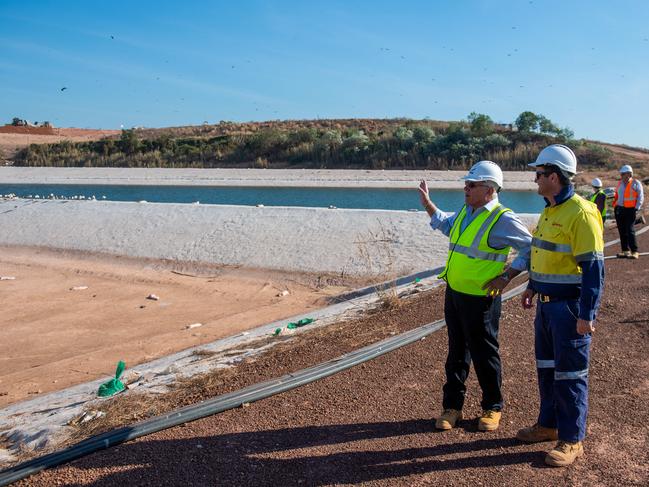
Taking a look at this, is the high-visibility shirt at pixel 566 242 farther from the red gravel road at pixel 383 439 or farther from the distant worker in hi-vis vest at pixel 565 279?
the red gravel road at pixel 383 439

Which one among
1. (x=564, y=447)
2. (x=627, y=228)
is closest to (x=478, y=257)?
(x=564, y=447)

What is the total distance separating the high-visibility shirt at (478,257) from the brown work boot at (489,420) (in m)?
1.01

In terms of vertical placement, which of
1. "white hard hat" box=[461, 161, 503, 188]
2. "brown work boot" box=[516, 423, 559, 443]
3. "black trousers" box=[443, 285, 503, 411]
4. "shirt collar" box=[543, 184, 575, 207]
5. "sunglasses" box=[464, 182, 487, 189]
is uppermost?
"white hard hat" box=[461, 161, 503, 188]

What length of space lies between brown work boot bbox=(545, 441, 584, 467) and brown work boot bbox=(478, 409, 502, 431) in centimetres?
58

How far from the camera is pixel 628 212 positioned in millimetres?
13320

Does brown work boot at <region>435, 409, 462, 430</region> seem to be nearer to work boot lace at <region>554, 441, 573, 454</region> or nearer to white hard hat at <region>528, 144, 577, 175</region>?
work boot lace at <region>554, 441, 573, 454</region>

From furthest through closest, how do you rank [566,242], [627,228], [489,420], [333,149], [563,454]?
1. [333,149]
2. [627,228]
3. [489,420]
4. [563,454]
5. [566,242]

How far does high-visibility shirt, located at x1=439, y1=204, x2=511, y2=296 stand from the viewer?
4738 millimetres

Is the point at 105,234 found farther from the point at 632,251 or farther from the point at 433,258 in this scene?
the point at 632,251

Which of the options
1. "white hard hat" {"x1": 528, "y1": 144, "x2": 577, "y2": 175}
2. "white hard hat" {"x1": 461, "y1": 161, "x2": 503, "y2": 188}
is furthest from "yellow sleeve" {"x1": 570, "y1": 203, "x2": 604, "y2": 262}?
"white hard hat" {"x1": 461, "y1": 161, "x2": 503, "y2": 188}

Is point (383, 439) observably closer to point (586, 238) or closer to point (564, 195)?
point (586, 238)

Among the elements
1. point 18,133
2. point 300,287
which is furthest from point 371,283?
point 18,133

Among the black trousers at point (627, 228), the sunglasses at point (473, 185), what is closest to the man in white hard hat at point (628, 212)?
the black trousers at point (627, 228)

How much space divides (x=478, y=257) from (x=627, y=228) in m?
9.84
